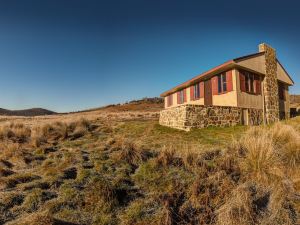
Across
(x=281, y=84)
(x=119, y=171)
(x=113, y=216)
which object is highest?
(x=281, y=84)

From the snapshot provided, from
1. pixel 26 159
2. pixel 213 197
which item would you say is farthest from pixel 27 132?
pixel 213 197

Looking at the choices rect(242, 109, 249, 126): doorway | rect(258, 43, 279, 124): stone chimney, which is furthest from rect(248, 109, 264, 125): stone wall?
rect(258, 43, 279, 124): stone chimney

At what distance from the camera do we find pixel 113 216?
3613mm

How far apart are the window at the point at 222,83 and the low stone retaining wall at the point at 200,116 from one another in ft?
5.92

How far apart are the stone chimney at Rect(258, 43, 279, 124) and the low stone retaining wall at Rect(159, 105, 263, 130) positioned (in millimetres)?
2232

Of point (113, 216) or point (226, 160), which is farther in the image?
point (226, 160)

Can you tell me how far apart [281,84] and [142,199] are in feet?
65.8

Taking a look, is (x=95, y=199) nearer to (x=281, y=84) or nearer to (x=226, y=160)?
(x=226, y=160)

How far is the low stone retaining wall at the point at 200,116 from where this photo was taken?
11594mm

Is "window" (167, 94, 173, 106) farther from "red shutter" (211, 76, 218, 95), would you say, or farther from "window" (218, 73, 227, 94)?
"window" (218, 73, 227, 94)

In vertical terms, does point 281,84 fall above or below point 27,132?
above

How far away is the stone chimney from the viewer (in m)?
16.2

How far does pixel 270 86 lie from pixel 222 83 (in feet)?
15.4

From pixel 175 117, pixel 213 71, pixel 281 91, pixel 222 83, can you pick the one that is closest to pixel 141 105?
pixel 281 91
